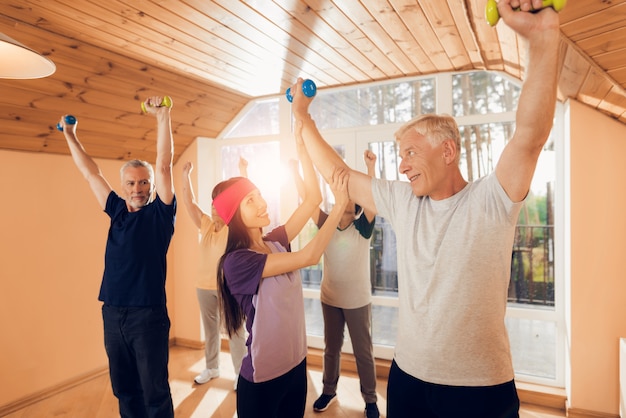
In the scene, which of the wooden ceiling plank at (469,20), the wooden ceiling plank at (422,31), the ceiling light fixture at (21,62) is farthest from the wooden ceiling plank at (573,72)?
the ceiling light fixture at (21,62)

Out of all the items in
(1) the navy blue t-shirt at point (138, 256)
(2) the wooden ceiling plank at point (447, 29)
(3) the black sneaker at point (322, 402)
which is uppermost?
(2) the wooden ceiling plank at point (447, 29)

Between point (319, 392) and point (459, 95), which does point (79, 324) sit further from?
point (459, 95)

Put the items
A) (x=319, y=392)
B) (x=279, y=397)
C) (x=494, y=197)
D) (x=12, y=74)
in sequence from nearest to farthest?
(x=494, y=197) < (x=12, y=74) < (x=279, y=397) < (x=319, y=392)

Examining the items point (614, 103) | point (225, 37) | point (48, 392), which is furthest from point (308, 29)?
point (48, 392)

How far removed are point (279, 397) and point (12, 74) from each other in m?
1.38

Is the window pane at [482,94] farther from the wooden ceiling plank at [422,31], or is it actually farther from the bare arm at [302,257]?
the bare arm at [302,257]

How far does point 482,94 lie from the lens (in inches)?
127

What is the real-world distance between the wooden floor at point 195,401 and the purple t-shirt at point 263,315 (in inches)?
60.1

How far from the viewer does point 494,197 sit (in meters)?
1.07

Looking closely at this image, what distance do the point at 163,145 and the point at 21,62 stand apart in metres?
0.80

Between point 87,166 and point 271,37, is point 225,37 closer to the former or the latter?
→ point 271,37

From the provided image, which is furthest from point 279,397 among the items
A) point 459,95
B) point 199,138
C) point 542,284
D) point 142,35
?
point 199,138

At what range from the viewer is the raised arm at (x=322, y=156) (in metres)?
1.45

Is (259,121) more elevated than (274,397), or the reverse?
(259,121)
